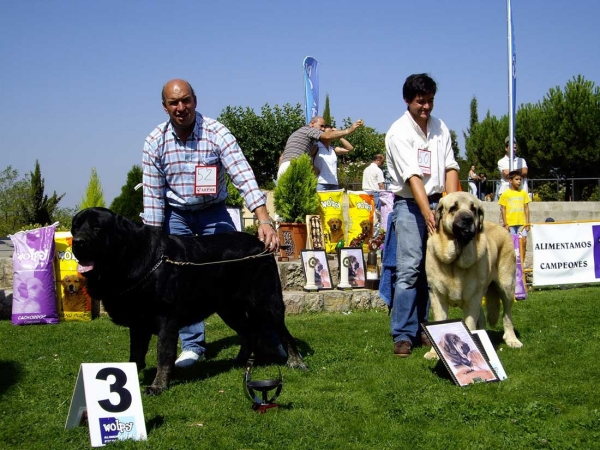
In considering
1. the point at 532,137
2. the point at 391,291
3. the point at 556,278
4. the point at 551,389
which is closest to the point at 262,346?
the point at 391,291

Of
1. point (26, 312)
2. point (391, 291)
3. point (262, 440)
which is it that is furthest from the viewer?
point (26, 312)

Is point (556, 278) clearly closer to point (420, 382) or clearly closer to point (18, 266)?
point (420, 382)

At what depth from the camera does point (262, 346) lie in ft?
16.9

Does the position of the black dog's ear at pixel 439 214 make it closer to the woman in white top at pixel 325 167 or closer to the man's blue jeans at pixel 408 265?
the man's blue jeans at pixel 408 265

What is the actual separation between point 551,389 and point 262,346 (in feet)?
7.34

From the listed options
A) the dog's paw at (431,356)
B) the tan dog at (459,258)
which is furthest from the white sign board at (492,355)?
the dog's paw at (431,356)

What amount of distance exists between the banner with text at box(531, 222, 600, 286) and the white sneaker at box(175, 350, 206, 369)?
6902mm

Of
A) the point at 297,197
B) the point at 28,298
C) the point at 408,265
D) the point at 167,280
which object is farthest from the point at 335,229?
the point at 167,280

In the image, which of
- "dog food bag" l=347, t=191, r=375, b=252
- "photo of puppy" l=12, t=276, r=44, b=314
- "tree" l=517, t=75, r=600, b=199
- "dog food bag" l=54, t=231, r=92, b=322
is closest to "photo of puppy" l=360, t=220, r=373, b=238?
"dog food bag" l=347, t=191, r=375, b=252

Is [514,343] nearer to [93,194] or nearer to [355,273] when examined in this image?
[355,273]

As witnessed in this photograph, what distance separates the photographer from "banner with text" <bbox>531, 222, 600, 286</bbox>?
1041 cm

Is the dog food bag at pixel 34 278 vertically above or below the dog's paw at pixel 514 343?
above

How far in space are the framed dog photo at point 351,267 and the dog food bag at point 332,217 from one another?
1.54 meters

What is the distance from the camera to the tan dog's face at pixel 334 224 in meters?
10.5
